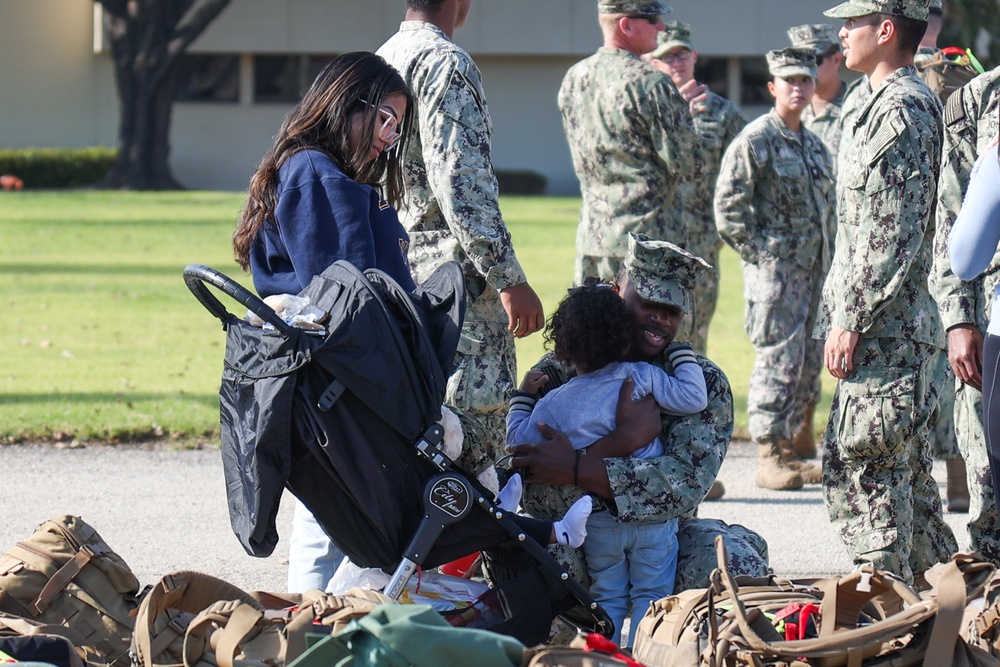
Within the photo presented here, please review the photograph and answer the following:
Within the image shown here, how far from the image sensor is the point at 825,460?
504 cm

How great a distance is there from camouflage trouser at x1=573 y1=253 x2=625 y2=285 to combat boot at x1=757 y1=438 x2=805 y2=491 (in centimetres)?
122

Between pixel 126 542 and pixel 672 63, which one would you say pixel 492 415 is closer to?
pixel 126 542

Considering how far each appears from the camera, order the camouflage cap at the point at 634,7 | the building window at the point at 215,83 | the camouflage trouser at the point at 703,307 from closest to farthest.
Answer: the camouflage cap at the point at 634,7, the camouflage trouser at the point at 703,307, the building window at the point at 215,83

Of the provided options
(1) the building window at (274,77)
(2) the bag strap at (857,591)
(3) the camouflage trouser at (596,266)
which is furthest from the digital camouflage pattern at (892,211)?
(1) the building window at (274,77)

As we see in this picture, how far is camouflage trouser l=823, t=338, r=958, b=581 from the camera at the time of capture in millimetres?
4812

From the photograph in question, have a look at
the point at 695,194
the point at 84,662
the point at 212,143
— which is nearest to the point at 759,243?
the point at 695,194

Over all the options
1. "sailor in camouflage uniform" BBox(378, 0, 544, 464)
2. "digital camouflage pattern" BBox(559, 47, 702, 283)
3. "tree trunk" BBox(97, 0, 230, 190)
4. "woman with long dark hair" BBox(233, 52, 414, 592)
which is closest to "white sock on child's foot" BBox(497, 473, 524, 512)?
"woman with long dark hair" BBox(233, 52, 414, 592)

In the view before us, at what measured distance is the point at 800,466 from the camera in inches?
280

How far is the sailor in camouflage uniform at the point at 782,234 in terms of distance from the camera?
729cm

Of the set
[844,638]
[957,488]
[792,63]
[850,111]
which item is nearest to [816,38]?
[792,63]

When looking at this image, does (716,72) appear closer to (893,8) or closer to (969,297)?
(893,8)

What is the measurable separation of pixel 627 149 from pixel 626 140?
5 cm

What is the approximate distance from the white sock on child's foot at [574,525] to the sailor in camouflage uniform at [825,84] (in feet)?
16.8

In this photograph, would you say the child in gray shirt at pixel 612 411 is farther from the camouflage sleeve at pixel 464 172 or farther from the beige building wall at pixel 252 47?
the beige building wall at pixel 252 47
